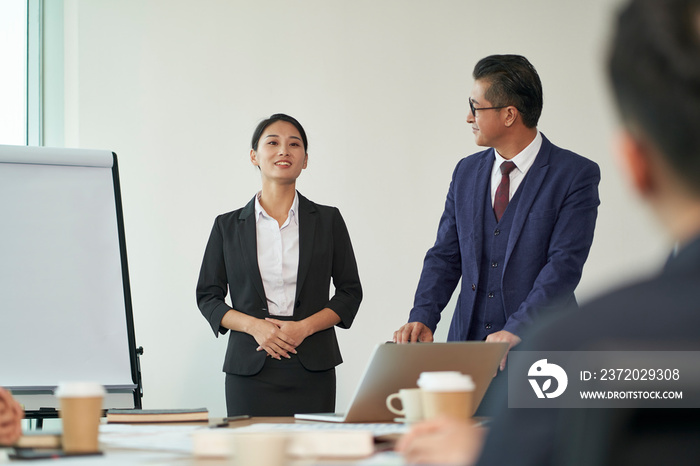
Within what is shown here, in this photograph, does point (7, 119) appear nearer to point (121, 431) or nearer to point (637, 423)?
point (121, 431)

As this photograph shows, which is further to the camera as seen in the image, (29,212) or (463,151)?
(463,151)

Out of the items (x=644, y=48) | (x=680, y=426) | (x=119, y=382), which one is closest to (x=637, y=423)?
(x=680, y=426)

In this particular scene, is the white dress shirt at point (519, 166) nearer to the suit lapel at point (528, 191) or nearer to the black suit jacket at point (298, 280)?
the suit lapel at point (528, 191)

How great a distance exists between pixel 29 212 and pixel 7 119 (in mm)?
1135

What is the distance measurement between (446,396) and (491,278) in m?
1.48

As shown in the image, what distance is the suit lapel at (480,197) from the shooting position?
2750 mm

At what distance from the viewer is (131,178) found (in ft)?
13.2

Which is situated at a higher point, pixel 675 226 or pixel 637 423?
pixel 675 226

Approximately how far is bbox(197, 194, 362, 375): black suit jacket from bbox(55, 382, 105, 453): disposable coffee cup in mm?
1652

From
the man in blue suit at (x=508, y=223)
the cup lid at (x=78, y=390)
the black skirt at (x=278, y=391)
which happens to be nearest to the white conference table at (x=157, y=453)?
the cup lid at (x=78, y=390)

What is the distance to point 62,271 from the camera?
2992mm

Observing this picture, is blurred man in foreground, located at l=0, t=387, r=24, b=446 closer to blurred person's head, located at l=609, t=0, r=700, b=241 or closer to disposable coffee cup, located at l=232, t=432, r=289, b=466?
disposable coffee cup, located at l=232, t=432, r=289, b=466

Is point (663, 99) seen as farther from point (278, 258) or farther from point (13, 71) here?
point (13, 71)

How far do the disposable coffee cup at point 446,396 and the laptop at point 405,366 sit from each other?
0.67ft
